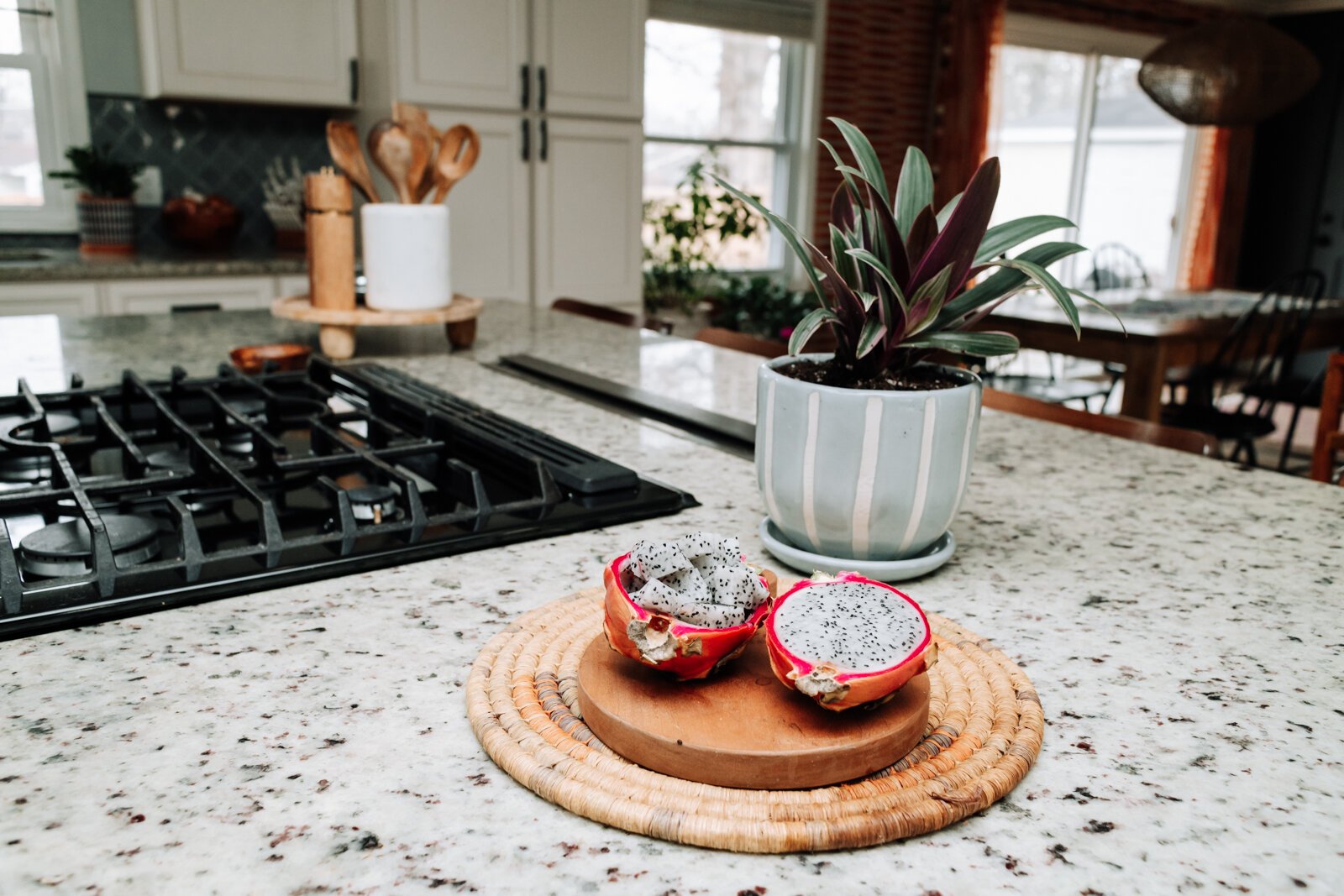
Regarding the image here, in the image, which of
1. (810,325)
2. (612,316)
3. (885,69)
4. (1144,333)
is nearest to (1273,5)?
(885,69)

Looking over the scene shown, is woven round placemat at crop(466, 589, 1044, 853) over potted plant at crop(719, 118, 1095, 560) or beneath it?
beneath

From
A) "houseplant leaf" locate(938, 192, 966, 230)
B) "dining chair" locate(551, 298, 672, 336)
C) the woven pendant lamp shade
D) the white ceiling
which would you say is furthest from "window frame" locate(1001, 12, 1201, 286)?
"houseplant leaf" locate(938, 192, 966, 230)

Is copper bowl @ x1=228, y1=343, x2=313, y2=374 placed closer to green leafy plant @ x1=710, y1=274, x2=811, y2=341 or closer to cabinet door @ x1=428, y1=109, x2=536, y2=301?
cabinet door @ x1=428, y1=109, x2=536, y2=301

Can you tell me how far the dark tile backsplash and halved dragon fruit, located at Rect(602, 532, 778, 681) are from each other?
3.35m

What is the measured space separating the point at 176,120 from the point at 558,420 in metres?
3.01

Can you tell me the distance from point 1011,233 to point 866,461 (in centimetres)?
18

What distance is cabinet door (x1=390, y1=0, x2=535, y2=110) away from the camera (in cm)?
318

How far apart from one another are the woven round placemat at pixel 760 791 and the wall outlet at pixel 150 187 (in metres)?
3.49

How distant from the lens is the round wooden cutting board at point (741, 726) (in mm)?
435

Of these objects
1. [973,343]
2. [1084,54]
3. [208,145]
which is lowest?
[973,343]

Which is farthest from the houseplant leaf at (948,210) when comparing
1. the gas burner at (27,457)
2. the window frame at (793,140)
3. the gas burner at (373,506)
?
the window frame at (793,140)

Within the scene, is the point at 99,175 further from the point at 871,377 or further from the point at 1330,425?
the point at 1330,425

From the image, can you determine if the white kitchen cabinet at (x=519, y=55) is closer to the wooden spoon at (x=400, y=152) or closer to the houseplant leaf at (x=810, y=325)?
the wooden spoon at (x=400, y=152)

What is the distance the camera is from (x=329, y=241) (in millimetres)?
1540
